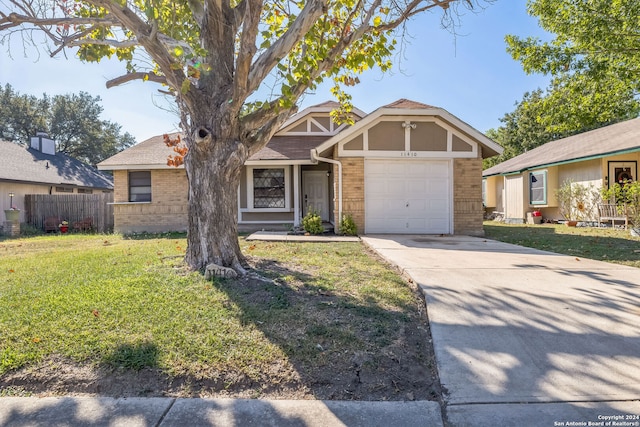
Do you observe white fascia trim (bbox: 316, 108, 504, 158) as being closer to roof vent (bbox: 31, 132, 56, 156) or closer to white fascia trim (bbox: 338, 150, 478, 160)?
white fascia trim (bbox: 338, 150, 478, 160)

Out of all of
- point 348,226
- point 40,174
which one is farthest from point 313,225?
point 40,174

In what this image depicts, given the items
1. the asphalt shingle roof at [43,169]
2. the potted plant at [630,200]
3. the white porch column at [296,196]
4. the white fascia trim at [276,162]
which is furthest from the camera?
the asphalt shingle roof at [43,169]

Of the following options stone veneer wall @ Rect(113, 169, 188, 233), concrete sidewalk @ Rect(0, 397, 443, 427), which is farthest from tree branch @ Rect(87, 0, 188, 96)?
stone veneer wall @ Rect(113, 169, 188, 233)

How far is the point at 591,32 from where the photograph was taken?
369 inches

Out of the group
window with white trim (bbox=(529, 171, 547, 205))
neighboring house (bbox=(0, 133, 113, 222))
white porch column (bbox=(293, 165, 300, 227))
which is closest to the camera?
white porch column (bbox=(293, 165, 300, 227))

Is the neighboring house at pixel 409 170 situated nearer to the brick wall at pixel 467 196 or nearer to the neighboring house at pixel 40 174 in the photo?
the brick wall at pixel 467 196

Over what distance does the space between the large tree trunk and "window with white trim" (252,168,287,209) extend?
7.72 metres

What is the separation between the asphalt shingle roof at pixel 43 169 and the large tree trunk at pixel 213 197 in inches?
612

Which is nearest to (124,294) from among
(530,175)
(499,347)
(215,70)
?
(215,70)

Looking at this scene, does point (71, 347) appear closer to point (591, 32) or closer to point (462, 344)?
point (462, 344)

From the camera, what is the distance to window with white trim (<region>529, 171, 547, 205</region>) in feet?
52.4

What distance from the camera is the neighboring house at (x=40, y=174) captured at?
1614 cm

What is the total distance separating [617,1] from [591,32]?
2.58ft

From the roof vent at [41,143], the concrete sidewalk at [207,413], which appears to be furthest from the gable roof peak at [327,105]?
the roof vent at [41,143]
